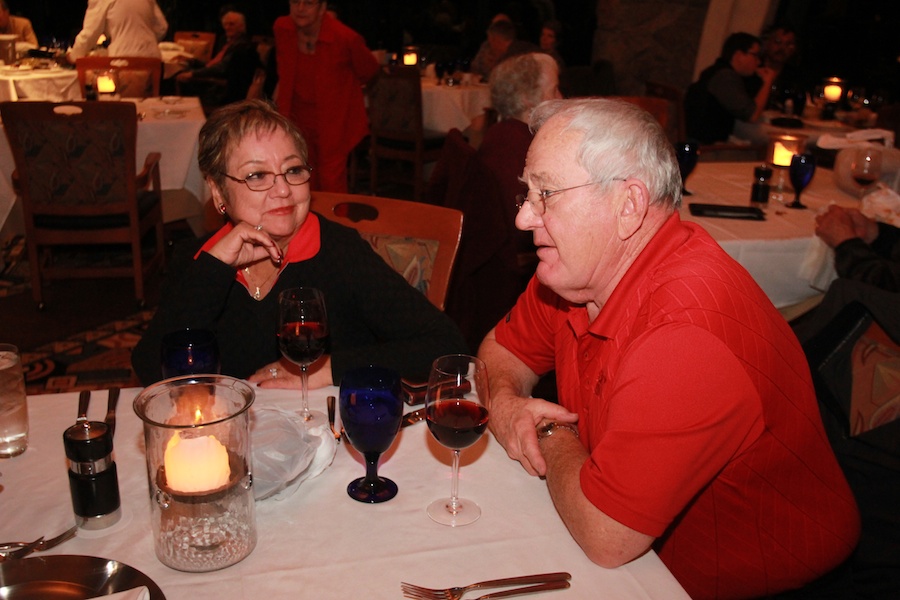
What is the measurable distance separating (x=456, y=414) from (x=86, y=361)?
114 inches

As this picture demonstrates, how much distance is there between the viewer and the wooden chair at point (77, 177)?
3.67 metres

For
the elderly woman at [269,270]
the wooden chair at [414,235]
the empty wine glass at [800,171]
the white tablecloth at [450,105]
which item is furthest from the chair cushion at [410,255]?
the white tablecloth at [450,105]

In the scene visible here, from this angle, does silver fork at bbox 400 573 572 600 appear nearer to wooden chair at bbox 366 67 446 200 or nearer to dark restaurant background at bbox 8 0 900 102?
wooden chair at bbox 366 67 446 200

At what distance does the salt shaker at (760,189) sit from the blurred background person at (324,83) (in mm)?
2794

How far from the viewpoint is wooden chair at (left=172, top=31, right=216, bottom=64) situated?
32.2 feet

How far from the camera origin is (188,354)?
132 centimetres

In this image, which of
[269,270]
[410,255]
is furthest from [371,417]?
[410,255]

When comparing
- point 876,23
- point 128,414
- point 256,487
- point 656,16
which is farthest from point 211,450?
point 876,23

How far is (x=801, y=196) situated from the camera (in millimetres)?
3252

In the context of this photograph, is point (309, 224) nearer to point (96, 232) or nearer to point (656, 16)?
point (96, 232)

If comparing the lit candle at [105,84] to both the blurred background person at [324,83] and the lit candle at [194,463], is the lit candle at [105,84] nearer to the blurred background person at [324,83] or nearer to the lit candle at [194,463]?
the blurred background person at [324,83]

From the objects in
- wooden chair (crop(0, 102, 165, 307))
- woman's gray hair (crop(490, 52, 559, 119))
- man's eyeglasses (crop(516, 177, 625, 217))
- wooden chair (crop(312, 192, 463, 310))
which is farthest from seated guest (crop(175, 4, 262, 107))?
man's eyeglasses (crop(516, 177, 625, 217))

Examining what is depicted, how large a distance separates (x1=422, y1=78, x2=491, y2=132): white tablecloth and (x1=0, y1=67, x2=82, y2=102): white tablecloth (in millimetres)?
2712

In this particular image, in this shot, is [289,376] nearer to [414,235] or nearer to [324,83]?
[414,235]
